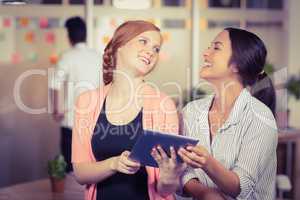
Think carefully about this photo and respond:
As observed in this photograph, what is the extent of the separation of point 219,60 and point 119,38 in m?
0.26

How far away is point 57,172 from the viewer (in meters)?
2.23

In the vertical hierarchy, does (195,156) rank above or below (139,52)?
below

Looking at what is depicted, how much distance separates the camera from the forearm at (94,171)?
4.33ft

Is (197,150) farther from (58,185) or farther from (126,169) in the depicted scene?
(58,185)

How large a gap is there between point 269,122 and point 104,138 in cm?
41

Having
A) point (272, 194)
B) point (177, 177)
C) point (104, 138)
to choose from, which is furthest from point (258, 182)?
point (104, 138)

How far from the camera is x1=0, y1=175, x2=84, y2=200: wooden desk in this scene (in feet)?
7.43

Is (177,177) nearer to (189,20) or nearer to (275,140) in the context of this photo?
(275,140)

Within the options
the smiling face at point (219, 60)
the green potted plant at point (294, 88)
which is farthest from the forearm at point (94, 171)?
the green potted plant at point (294, 88)

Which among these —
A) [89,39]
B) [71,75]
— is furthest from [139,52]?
[89,39]

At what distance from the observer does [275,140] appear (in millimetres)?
1351

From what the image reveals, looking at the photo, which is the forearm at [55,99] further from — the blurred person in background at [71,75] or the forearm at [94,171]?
the forearm at [94,171]

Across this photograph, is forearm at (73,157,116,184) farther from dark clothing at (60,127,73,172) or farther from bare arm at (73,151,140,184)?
dark clothing at (60,127,73,172)

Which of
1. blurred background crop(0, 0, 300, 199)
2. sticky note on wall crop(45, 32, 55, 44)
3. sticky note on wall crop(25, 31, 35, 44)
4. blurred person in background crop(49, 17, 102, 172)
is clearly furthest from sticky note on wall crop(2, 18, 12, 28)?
blurred person in background crop(49, 17, 102, 172)
